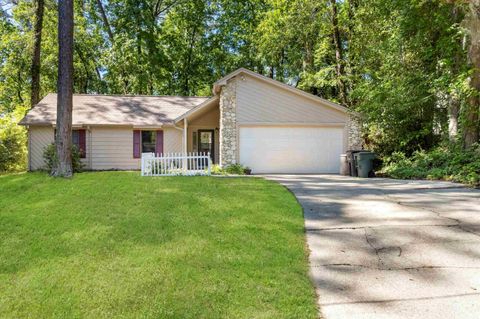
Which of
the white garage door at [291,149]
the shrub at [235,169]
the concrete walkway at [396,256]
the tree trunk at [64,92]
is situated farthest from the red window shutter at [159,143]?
the concrete walkway at [396,256]

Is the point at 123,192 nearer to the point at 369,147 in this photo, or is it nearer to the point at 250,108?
the point at 250,108

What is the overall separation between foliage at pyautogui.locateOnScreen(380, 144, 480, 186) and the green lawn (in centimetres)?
596

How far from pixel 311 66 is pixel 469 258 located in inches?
793

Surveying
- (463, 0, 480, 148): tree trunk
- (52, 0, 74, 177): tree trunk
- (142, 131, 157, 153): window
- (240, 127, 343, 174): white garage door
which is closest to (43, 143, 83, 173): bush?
(52, 0, 74, 177): tree trunk

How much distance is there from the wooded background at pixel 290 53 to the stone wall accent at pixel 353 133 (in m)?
0.41

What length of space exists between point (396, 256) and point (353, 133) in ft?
35.6

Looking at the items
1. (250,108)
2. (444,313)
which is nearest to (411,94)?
(250,108)

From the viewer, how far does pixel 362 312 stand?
3.18 m

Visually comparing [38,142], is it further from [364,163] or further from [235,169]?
[364,163]

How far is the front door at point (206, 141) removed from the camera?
17.2 metres

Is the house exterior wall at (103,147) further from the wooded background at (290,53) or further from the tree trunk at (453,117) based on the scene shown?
the tree trunk at (453,117)

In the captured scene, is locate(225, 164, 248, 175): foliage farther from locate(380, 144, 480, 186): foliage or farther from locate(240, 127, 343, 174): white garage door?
locate(380, 144, 480, 186): foliage

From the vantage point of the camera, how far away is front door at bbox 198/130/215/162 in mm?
17219

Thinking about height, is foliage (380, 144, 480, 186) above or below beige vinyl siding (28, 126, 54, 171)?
below
